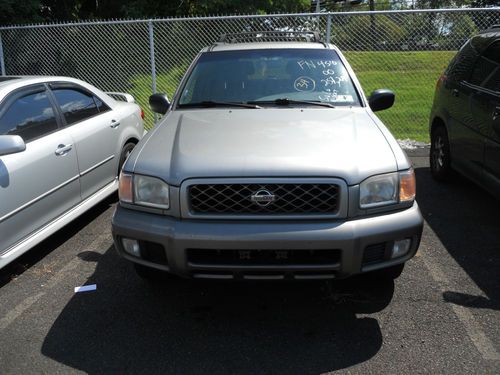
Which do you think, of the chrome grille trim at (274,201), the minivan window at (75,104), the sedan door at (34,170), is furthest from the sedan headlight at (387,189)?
the minivan window at (75,104)

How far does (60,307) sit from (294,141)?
199cm

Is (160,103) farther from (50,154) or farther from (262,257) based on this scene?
(262,257)

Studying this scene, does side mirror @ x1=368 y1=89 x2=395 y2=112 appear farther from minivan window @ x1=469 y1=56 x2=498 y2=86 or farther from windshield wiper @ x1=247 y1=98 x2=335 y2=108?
minivan window @ x1=469 y1=56 x2=498 y2=86

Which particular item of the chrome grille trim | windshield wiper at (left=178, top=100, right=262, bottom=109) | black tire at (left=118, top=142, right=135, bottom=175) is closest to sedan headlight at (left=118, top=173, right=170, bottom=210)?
the chrome grille trim

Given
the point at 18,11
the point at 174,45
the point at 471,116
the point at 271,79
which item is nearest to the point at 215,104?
the point at 271,79

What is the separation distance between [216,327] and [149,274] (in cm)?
70

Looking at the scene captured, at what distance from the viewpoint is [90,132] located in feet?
15.7

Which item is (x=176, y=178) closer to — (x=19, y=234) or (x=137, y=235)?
(x=137, y=235)

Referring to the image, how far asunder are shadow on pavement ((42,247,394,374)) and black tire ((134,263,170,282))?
0.08m

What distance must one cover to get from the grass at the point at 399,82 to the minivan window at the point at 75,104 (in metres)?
4.29

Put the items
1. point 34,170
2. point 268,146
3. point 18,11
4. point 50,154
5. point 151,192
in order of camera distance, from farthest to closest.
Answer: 1. point 18,11
2. point 50,154
3. point 34,170
4. point 268,146
5. point 151,192

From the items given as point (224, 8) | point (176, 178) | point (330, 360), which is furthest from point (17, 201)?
point (224, 8)

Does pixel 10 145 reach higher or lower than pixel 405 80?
higher

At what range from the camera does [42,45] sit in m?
9.86
